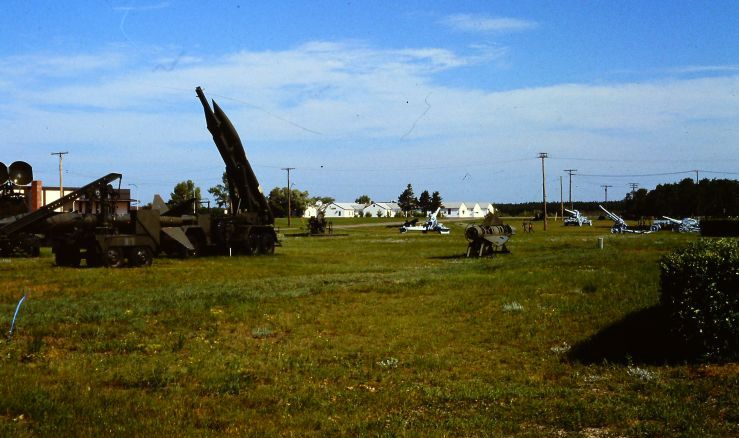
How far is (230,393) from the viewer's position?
34.4ft

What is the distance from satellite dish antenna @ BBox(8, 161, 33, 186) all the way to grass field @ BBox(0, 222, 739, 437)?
1320 centimetres

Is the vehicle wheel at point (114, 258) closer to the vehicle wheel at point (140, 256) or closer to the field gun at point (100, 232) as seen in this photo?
the field gun at point (100, 232)

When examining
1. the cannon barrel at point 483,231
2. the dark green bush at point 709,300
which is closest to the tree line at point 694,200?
Answer: the cannon barrel at point 483,231

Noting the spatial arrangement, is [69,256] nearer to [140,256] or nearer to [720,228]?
[140,256]

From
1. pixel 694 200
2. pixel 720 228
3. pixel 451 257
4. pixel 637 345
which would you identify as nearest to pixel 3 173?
pixel 451 257

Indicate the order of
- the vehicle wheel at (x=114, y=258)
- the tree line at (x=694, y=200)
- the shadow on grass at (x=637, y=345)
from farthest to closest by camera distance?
the tree line at (x=694, y=200) → the vehicle wheel at (x=114, y=258) → the shadow on grass at (x=637, y=345)

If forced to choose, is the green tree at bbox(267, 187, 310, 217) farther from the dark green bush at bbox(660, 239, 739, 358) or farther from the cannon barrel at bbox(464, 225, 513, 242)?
the dark green bush at bbox(660, 239, 739, 358)

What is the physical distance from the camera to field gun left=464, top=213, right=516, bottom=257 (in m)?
37.7

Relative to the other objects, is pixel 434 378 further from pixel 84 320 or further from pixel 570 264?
pixel 570 264

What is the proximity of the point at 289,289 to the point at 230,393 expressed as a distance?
11858 mm

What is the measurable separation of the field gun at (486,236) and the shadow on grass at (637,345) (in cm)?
2209

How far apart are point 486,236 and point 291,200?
117166 millimetres

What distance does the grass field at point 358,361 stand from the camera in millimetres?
8844

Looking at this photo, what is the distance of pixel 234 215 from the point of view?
3800 cm
